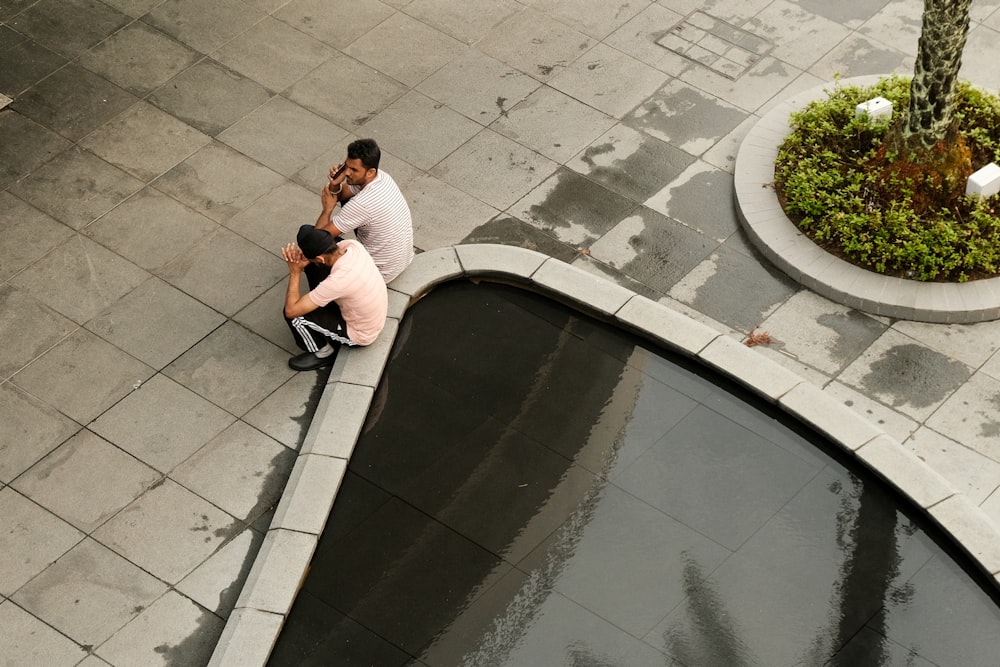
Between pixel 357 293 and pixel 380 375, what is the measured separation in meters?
0.81

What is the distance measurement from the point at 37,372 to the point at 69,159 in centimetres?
288

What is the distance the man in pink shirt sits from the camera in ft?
32.0

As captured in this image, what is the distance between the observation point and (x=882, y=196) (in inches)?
446

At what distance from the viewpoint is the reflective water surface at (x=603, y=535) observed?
341 inches

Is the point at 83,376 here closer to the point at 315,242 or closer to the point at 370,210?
the point at 315,242

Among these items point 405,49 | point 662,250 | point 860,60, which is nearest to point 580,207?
point 662,250

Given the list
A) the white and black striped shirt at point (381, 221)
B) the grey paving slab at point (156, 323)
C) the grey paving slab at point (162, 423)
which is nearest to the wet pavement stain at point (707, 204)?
the white and black striped shirt at point (381, 221)

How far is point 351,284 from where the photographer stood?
9781mm

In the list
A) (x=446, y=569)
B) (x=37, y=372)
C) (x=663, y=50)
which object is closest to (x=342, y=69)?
(x=663, y=50)

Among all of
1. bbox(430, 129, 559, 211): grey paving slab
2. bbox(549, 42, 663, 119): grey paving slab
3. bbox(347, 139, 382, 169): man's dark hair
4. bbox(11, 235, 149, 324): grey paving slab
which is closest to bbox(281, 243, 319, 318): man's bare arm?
bbox(347, 139, 382, 169): man's dark hair

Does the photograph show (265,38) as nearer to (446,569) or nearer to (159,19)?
(159,19)

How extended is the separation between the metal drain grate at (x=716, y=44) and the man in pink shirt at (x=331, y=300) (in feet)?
17.0

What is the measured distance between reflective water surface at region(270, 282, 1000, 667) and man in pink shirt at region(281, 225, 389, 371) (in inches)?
21.8

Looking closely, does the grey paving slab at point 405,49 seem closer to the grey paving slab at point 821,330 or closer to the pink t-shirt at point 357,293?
the pink t-shirt at point 357,293
